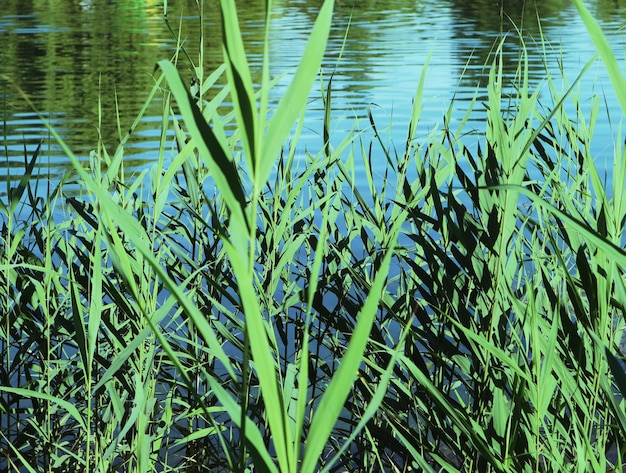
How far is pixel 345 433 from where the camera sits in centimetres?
250

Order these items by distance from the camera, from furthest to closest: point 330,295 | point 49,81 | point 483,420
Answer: point 49,81 < point 330,295 < point 483,420

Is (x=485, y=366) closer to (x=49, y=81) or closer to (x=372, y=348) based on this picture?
(x=372, y=348)

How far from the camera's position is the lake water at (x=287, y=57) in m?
8.89

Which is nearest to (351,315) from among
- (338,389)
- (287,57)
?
(338,389)

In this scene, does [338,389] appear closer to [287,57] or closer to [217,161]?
[217,161]

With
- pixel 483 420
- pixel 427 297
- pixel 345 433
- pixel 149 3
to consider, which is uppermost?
pixel 427 297

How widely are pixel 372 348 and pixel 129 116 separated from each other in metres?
8.62

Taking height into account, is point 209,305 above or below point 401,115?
above

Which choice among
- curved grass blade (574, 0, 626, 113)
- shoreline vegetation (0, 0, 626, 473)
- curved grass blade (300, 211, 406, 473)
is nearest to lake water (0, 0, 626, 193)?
shoreline vegetation (0, 0, 626, 473)

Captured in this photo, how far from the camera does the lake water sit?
8891mm

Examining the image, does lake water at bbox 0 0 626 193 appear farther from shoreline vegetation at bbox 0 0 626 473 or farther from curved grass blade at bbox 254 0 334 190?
curved grass blade at bbox 254 0 334 190

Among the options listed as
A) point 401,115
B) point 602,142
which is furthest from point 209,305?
point 401,115

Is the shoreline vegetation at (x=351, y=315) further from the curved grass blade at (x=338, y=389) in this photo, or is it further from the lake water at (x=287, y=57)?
the lake water at (x=287, y=57)

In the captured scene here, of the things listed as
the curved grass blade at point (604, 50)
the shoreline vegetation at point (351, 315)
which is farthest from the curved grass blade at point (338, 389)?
the curved grass blade at point (604, 50)
